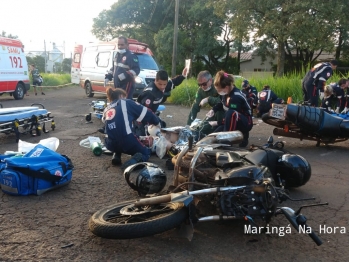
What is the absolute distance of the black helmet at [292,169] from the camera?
13.9 ft

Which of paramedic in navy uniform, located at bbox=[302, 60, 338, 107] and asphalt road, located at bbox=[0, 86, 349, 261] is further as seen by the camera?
paramedic in navy uniform, located at bbox=[302, 60, 338, 107]

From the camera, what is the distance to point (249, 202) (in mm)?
3006

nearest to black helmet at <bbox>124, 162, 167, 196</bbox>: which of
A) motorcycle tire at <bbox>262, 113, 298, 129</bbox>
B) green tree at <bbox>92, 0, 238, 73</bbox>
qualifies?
motorcycle tire at <bbox>262, 113, 298, 129</bbox>

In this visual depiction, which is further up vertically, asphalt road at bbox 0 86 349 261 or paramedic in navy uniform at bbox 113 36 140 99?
paramedic in navy uniform at bbox 113 36 140 99

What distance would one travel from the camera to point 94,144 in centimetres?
644

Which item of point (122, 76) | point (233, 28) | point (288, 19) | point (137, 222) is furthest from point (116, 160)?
point (233, 28)

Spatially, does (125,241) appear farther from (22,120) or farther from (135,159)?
(22,120)

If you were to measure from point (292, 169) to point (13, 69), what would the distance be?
15644 mm

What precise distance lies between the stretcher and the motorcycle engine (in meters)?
5.19

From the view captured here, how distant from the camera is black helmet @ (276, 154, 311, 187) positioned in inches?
167

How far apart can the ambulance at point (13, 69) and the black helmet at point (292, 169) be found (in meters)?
14.6

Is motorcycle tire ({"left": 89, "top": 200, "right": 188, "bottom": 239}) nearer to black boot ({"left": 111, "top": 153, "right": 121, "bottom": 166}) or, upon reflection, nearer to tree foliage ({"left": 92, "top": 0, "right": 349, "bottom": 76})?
black boot ({"left": 111, "top": 153, "right": 121, "bottom": 166})

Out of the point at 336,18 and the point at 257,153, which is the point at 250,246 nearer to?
the point at 257,153

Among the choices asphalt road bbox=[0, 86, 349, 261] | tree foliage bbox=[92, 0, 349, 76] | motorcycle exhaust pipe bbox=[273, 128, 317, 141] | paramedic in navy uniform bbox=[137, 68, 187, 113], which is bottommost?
asphalt road bbox=[0, 86, 349, 261]
